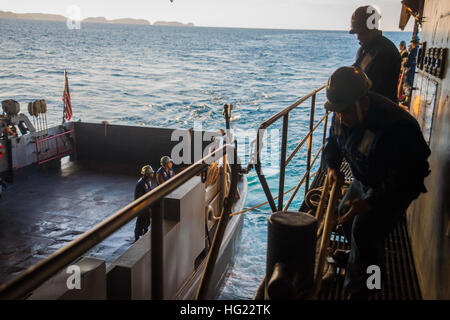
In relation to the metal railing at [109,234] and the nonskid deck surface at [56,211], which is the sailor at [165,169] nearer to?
the nonskid deck surface at [56,211]

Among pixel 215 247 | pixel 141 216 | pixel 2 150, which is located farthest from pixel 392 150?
pixel 2 150

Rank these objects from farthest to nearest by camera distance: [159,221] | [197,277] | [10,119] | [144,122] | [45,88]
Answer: [45,88] → [144,122] → [10,119] → [197,277] → [159,221]

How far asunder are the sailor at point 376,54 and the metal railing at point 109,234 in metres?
1.89

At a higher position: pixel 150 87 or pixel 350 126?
pixel 350 126

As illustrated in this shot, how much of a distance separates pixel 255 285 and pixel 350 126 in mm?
9305

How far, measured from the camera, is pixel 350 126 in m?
2.78

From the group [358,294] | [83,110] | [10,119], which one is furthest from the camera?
[83,110]

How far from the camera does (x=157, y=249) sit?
2.12 m

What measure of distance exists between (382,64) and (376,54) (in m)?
0.11

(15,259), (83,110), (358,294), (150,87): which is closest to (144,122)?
(83,110)

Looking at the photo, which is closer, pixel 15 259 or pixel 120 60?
pixel 15 259

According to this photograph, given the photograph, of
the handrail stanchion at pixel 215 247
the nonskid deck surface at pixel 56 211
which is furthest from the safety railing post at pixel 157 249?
the nonskid deck surface at pixel 56 211

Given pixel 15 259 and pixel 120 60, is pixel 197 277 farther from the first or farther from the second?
pixel 120 60
